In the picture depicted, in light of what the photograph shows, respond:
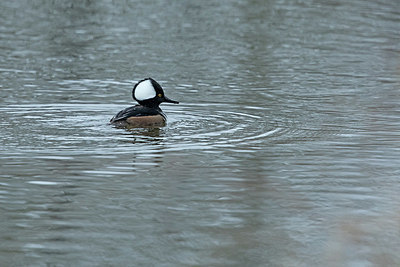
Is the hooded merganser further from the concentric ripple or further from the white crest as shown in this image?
the concentric ripple

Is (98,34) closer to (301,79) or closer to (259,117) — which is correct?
(301,79)

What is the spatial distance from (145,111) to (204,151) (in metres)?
2.23

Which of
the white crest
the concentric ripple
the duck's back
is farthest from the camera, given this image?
the white crest

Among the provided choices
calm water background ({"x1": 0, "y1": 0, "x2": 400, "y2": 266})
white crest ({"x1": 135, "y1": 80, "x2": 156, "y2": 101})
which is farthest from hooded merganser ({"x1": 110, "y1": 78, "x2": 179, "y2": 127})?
calm water background ({"x1": 0, "y1": 0, "x2": 400, "y2": 266})

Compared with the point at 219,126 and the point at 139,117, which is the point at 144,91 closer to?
the point at 139,117

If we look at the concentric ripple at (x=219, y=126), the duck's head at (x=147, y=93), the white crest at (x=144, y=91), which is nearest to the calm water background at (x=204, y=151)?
the concentric ripple at (x=219, y=126)

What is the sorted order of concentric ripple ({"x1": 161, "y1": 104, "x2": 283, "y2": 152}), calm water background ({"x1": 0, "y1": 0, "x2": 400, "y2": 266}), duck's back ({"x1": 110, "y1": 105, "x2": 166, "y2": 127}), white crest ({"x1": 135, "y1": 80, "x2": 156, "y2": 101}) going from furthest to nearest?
white crest ({"x1": 135, "y1": 80, "x2": 156, "y2": 101}) → duck's back ({"x1": 110, "y1": 105, "x2": 166, "y2": 127}) → concentric ripple ({"x1": 161, "y1": 104, "x2": 283, "y2": 152}) → calm water background ({"x1": 0, "y1": 0, "x2": 400, "y2": 266})

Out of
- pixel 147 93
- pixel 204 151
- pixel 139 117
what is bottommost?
pixel 204 151

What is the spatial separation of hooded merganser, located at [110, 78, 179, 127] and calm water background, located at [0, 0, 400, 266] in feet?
0.72

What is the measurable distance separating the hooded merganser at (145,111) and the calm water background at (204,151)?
0.72 ft

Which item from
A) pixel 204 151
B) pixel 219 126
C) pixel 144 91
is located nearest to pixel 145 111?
pixel 144 91

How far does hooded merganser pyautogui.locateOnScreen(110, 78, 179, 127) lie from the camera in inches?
483

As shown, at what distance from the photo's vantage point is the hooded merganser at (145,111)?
40.3ft

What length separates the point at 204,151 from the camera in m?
10.5
